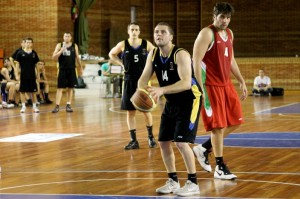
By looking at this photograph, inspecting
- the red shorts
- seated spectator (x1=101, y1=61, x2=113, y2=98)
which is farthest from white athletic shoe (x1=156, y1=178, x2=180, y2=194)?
seated spectator (x1=101, y1=61, x2=113, y2=98)

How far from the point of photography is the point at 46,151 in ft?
34.3

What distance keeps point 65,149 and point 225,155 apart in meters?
2.41

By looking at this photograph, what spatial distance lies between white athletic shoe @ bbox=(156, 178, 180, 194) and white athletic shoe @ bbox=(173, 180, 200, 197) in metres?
0.09

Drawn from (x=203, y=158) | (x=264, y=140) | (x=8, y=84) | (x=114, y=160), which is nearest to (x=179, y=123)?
(x=203, y=158)

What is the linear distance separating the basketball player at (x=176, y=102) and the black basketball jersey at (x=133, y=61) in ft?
11.8

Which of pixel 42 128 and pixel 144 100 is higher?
pixel 144 100

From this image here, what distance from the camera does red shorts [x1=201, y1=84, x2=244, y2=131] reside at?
772 centimetres

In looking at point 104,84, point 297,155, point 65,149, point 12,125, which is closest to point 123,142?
point 65,149

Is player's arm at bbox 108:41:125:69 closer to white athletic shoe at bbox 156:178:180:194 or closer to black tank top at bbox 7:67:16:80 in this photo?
white athletic shoe at bbox 156:178:180:194

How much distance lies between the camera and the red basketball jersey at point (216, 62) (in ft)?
25.6

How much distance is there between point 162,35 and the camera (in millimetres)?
6863

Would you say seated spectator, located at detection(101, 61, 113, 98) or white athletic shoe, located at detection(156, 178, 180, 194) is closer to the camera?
white athletic shoe, located at detection(156, 178, 180, 194)

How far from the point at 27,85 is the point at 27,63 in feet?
1.83

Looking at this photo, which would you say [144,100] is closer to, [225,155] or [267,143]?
[225,155]
